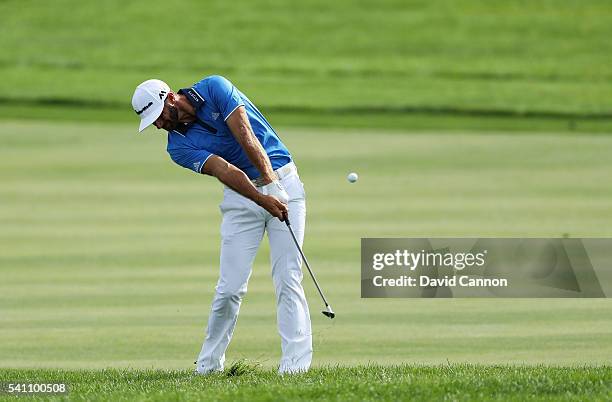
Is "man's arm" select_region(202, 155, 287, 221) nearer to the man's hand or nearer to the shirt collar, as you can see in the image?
the man's hand

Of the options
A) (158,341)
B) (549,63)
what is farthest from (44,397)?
(549,63)

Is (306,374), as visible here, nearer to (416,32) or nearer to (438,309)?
(438,309)

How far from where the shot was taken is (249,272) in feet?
27.3

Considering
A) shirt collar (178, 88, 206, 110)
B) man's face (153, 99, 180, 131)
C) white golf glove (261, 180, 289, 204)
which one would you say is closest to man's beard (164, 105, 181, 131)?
man's face (153, 99, 180, 131)

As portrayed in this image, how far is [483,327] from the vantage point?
9.99m

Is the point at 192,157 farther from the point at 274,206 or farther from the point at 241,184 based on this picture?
the point at 274,206

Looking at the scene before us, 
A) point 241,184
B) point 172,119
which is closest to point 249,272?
point 241,184

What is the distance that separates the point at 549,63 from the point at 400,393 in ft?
97.7

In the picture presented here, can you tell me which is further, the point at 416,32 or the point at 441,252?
the point at 416,32

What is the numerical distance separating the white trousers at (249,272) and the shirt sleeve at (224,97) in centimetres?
57

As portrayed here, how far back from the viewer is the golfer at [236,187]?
26.5 feet

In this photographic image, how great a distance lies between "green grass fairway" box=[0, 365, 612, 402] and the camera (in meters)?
6.91

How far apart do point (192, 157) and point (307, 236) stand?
6357 mm

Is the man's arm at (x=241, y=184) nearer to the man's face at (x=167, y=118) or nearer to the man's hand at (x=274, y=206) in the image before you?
the man's hand at (x=274, y=206)
